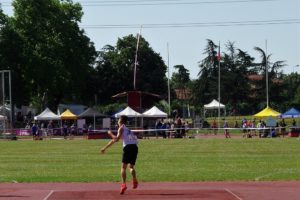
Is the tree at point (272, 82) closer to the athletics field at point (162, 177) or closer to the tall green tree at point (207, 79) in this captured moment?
the tall green tree at point (207, 79)

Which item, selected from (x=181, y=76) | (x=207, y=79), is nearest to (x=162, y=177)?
(x=207, y=79)

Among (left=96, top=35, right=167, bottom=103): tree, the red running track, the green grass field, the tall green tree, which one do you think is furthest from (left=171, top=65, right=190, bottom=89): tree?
the red running track

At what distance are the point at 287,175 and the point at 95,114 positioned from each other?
59671 millimetres

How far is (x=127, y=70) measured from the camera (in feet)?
366

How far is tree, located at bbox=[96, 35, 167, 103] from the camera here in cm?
10994

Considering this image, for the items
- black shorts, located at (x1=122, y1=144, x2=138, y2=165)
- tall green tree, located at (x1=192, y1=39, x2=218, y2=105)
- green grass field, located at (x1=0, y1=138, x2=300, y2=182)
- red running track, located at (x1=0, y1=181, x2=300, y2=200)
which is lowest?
red running track, located at (x1=0, y1=181, x2=300, y2=200)

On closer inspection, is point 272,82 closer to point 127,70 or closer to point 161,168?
point 127,70

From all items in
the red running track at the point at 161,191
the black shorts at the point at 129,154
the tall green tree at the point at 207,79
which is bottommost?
the red running track at the point at 161,191

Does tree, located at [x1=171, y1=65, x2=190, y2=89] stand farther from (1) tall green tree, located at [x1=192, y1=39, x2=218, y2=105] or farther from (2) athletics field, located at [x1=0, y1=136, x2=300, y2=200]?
(2) athletics field, located at [x1=0, y1=136, x2=300, y2=200]

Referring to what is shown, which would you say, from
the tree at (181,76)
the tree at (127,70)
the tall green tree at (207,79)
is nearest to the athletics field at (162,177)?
the tree at (127,70)

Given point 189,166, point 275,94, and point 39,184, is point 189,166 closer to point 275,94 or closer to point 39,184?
point 39,184

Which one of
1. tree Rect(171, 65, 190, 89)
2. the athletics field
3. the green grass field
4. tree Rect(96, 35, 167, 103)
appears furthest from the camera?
tree Rect(171, 65, 190, 89)

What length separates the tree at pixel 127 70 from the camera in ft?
361

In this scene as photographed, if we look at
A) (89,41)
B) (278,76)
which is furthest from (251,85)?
(89,41)
